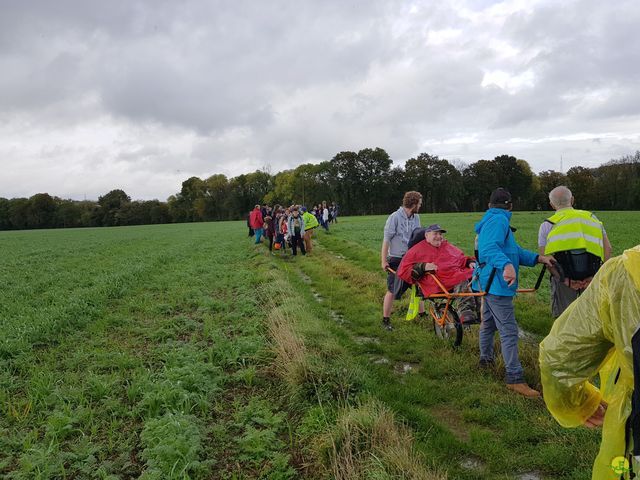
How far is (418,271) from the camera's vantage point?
622 cm

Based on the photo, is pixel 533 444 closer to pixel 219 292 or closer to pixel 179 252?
pixel 219 292

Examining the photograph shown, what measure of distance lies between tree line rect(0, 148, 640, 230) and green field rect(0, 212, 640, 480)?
70101 millimetres

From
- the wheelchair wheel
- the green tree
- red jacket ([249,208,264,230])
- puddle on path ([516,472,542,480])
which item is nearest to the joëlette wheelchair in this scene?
the wheelchair wheel

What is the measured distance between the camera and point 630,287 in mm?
1421

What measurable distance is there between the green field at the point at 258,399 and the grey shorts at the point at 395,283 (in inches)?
27.1

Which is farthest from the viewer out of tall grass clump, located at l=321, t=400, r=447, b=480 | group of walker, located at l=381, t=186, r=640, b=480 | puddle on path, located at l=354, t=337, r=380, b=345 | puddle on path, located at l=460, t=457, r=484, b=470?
puddle on path, located at l=354, t=337, r=380, b=345

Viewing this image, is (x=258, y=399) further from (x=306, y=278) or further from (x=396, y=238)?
(x=306, y=278)

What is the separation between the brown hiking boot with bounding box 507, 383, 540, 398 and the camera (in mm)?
4609

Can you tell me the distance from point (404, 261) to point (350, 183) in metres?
71.9

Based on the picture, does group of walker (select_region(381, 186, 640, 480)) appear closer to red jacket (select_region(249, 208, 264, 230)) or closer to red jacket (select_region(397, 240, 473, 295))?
red jacket (select_region(397, 240, 473, 295))

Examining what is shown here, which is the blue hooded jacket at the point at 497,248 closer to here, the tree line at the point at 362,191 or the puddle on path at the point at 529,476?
the puddle on path at the point at 529,476

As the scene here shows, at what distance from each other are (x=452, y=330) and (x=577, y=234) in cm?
229

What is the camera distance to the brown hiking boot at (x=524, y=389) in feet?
15.1

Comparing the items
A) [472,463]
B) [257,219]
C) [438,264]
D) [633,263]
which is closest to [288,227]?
[257,219]
